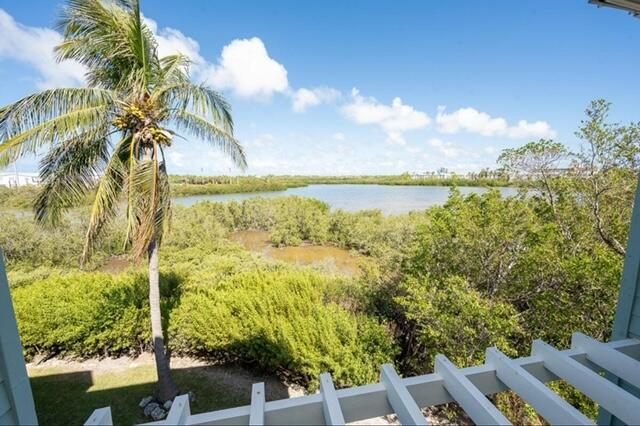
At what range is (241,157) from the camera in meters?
5.52

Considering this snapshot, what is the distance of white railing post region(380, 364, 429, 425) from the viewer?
39.3 inches

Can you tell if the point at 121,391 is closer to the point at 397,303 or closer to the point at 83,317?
the point at 83,317

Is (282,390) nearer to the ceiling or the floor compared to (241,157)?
nearer to the floor

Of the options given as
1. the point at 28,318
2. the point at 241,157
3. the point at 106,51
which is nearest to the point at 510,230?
the point at 241,157

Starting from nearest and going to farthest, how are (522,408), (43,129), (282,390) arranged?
(43,129)
(522,408)
(282,390)

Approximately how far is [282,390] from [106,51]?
7.22 metres

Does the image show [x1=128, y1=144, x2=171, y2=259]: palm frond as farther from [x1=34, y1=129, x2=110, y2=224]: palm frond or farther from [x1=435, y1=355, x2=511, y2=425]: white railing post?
[x1=435, y1=355, x2=511, y2=425]: white railing post

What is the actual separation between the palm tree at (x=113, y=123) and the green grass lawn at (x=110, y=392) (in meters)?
→ 1.14

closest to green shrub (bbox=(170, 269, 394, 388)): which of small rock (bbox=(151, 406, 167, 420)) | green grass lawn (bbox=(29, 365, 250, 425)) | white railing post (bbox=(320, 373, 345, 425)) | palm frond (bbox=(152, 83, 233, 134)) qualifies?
green grass lawn (bbox=(29, 365, 250, 425))

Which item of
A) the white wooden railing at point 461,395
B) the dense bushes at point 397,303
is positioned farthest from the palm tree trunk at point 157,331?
the white wooden railing at point 461,395

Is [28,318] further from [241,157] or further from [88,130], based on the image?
[241,157]

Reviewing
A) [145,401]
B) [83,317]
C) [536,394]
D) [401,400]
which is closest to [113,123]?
[83,317]

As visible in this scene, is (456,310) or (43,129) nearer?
(43,129)

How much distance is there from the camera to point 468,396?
1087mm
